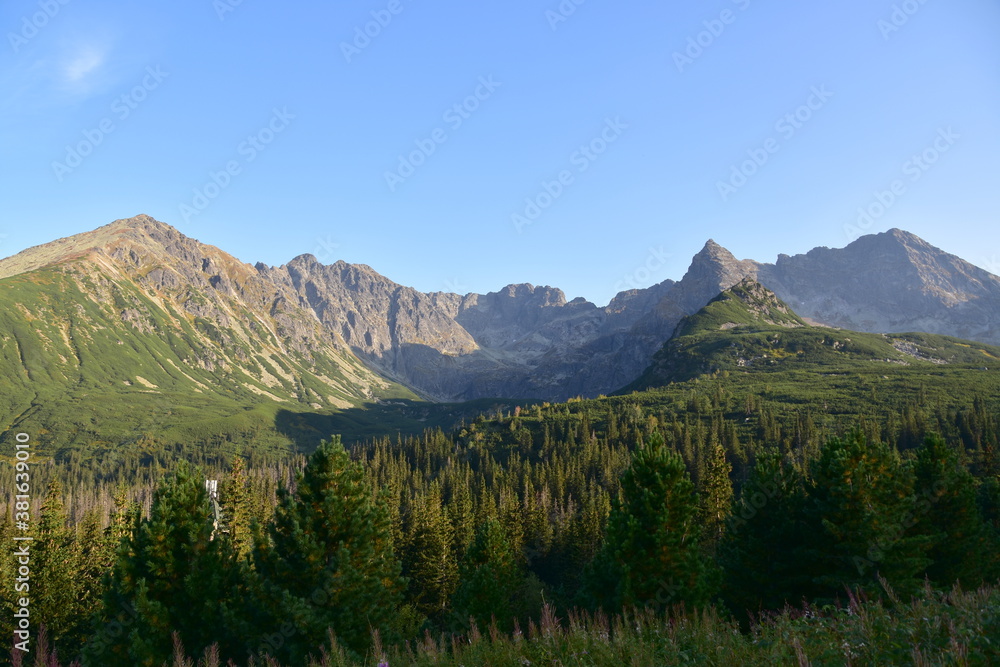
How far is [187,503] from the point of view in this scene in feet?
86.7

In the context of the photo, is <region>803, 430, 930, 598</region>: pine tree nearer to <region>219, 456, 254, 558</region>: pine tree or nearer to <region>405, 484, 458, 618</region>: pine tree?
<region>219, 456, 254, 558</region>: pine tree

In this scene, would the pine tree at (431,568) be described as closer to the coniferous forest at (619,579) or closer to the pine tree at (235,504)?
the coniferous forest at (619,579)

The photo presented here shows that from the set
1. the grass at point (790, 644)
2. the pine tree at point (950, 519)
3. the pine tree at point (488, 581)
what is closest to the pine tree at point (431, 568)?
the pine tree at point (488, 581)

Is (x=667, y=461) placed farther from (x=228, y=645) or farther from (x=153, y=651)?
(x=153, y=651)

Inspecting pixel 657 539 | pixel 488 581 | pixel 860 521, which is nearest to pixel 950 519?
pixel 860 521

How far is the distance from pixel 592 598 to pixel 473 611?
17.1m

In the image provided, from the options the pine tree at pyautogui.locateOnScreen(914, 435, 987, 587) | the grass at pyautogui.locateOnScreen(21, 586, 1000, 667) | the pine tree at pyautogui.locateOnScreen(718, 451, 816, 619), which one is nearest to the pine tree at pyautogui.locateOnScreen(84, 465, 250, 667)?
the grass at pyautogui.locateOnScreen(21, 586, 1000, 667)

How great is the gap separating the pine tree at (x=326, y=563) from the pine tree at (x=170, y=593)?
2047 mm

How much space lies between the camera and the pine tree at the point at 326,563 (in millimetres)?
23031

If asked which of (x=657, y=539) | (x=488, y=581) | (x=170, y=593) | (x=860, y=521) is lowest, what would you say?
(x=488, y=581)

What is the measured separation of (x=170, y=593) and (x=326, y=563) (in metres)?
7.64

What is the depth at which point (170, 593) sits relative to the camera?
25625 mm

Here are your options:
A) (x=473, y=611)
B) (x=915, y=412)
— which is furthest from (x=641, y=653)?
(x=915, y=412)

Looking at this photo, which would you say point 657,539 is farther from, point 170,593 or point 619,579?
point 170,593
